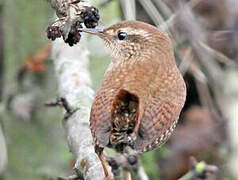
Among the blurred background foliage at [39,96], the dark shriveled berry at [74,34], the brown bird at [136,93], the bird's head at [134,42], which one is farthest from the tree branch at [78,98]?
the blurred background foliage at [39,96]

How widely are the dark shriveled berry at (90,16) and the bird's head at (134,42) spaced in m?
1.36

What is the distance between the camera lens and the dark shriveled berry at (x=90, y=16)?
2.98m

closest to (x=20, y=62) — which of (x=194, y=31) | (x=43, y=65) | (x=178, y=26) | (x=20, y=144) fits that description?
(x=43, y=65)

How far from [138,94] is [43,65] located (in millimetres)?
2820

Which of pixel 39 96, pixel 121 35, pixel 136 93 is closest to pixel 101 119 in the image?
pixel 136 93

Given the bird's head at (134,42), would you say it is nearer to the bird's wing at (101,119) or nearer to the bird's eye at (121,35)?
the bird's eye at (121,35)

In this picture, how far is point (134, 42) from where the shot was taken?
4.60m

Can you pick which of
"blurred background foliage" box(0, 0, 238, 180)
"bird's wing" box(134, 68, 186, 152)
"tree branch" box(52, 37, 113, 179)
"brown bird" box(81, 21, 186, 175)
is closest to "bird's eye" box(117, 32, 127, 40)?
"brown bird" box(81, 21, 186, 175)

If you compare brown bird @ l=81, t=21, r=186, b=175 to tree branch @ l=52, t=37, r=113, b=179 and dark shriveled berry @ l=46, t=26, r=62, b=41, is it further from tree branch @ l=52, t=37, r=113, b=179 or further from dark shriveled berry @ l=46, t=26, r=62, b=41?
dark shriveled berry @ l=46, t=26, r=62, b=41

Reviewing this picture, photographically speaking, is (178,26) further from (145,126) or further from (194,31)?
Answer: (145,126)

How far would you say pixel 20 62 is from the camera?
21.6 feet

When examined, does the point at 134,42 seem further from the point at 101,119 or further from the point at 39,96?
the point at 39,96

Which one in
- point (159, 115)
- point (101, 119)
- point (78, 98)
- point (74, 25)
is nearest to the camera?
point (74, 25)

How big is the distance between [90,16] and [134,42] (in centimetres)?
156
